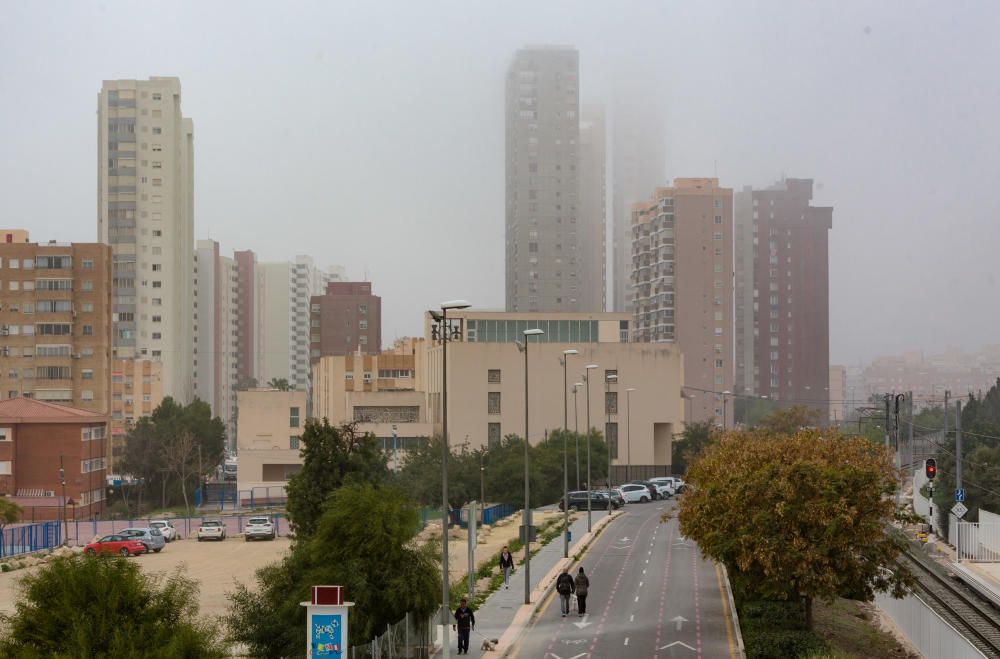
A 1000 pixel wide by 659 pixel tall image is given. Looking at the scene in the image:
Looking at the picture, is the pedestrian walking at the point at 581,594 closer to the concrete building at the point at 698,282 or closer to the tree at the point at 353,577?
the tree at the point at 353,577

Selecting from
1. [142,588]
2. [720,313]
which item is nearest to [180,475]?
[720,313]

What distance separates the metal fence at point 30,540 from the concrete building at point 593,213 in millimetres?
99749

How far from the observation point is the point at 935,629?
28.2m

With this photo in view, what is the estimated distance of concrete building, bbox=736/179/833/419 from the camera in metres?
178

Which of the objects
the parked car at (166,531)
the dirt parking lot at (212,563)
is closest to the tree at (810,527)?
the dirt parking lot at (212,563)

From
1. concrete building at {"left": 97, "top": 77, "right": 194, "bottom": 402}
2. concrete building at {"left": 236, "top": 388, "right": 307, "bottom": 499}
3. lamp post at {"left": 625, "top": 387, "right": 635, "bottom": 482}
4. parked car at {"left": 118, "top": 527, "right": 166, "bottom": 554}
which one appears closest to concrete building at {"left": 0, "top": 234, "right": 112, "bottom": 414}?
concrete building at {"left": 236, "top": 388, "right": 307, "bottom": 499}

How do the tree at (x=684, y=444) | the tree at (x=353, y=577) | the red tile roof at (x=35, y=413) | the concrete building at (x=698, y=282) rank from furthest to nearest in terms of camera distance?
the concrete building at (x=698, y=282)
the tree at (x=684, y=444)
the red tile roof at (x=35, y=413)
the tree at (x=353, y=577)

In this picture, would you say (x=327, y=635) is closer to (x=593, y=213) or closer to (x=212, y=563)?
(x=212, y=563)

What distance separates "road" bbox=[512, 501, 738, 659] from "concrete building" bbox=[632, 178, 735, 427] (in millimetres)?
102139

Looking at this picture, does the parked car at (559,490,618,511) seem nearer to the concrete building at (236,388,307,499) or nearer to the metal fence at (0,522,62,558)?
the metal fence at (0,522,62,558)

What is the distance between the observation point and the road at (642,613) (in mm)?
29295

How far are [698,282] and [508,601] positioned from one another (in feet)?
392

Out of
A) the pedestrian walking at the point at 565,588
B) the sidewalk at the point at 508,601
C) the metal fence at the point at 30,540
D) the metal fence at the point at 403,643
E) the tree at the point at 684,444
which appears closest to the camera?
the metal fence at the point at 403,643

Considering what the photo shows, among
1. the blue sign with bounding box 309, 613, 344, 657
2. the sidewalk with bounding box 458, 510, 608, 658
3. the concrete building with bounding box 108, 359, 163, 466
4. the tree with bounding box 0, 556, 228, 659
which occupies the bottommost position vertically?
the sidewalk with bounding box 458, 510, 608, 658
